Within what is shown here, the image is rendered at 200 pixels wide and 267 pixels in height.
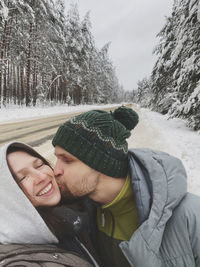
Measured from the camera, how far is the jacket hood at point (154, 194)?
1.04m

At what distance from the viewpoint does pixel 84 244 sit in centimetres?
140

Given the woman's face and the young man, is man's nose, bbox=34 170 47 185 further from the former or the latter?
the young man

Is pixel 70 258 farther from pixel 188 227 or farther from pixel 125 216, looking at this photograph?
pixel 188 227

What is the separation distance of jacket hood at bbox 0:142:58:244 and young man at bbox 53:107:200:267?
0.34m

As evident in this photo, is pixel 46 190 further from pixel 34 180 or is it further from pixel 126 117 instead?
pixel 126 117

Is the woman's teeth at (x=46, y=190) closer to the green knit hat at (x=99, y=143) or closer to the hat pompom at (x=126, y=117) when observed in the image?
the green knit hat at (x=99, y=143)

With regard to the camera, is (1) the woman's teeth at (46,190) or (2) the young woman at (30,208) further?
(1) the woman's teeth at (46,190)

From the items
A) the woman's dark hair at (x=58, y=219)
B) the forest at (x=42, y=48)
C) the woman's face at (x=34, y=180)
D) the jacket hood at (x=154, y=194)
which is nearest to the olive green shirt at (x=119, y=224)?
the jacket hood at (x=154, y=194)

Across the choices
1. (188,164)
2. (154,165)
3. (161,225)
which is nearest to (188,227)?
(161,225)

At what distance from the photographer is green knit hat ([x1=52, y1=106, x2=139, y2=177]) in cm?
134

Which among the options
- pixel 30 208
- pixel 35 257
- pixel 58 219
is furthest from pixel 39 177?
pixel 35 257

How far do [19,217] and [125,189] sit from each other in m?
0.80

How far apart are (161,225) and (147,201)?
0.17m

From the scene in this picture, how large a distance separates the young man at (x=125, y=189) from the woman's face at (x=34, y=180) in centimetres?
9
